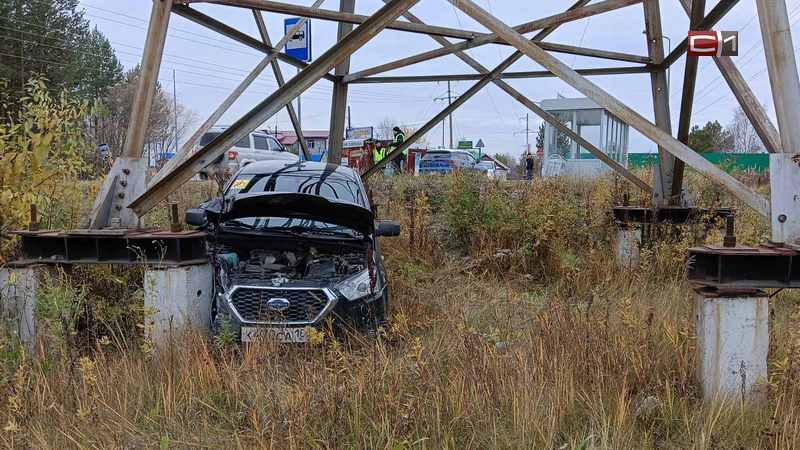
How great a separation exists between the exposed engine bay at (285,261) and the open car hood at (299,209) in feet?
0.98

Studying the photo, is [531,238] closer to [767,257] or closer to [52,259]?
[767,257]

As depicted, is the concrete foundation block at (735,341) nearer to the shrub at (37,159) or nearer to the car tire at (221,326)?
the car tire at (221,326)

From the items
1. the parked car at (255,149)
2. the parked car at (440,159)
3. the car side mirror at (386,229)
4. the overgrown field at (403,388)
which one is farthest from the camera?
the parked car at (440,159)

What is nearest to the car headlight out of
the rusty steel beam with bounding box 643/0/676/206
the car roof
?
the car roof

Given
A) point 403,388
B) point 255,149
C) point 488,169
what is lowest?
point 403,388

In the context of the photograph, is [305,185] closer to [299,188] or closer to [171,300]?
[299,188]

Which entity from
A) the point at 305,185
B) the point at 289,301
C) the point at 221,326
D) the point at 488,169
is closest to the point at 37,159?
the point at 221,326

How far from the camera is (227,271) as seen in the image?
486cm

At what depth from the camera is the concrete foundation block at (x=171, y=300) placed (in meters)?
4.04

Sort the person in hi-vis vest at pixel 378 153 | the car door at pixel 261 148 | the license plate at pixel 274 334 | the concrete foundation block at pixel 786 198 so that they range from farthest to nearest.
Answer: the car door at pixel 261 148, the person in hi-vis vest at pixel 378 153, the license plate at pixel 274 334, the concrete foundation block at pixel 786 198

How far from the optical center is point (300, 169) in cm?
659

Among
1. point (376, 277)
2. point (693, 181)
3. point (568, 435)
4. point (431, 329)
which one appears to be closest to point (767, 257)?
point (568, 435)

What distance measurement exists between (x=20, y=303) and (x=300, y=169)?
3.11 m

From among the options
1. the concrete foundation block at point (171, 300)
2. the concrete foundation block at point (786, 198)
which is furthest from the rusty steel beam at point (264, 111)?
the concrete foundation block at point (786, 198)
